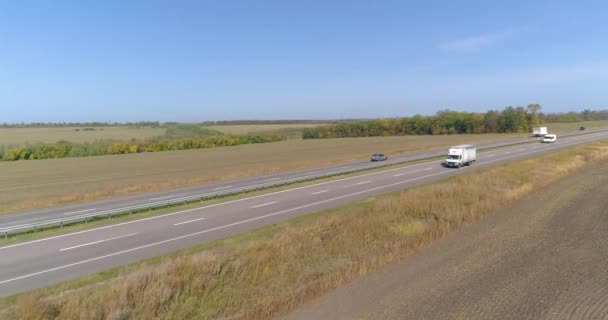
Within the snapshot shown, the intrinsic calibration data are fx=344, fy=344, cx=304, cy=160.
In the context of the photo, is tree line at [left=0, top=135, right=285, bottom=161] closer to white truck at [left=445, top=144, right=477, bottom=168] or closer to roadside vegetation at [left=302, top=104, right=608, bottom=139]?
roadside vegetation at [left=302, top=104, right=608, bottom=139]

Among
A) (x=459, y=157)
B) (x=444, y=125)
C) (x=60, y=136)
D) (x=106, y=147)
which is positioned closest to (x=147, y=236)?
(x=459, y=157)

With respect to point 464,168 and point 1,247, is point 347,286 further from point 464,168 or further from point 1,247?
point 464,168

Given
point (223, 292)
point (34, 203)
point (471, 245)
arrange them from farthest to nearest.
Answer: point (34, 203), point (471, 245), point (223, 292)

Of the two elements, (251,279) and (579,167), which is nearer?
(251,279)

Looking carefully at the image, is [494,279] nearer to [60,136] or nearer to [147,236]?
[147,236]

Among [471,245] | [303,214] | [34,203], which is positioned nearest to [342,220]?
[303,214]

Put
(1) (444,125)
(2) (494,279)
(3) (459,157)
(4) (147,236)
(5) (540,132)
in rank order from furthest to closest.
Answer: (1) (444,125) < (5) (540,132) < (3) (459,157) < (4) (147,236) < (2) (494,279)
